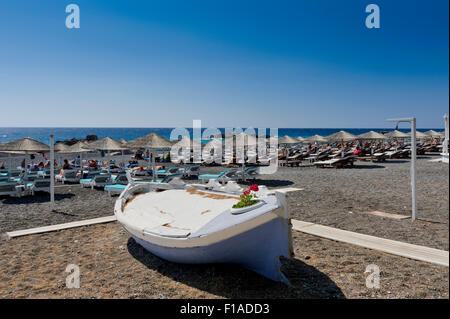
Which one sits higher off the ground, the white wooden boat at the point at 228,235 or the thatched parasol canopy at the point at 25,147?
the thatched parasol canopy at the point at 25,147

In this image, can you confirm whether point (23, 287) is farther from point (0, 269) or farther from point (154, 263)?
point (154, 263)

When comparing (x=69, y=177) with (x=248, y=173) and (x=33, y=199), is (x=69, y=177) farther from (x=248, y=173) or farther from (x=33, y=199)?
(x=248, y=173)

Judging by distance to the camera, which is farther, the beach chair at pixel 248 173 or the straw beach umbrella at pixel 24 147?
the beach chair at pixel 248 173

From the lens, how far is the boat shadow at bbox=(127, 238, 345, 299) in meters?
3.92

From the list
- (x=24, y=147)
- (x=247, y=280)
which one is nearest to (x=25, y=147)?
(x=24, y=147)

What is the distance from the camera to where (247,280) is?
4297mm

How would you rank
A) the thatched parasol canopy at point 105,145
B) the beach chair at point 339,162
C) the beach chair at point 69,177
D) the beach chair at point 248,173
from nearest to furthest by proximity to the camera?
the beach chair at point 248,173 → the beach chair at point 69,177 → the thatched parasol canopy at point 105,145 → the beach chair at point 339,162

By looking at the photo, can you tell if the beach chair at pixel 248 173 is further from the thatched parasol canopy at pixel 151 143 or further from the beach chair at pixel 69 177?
the beach chair at pixel 69 177

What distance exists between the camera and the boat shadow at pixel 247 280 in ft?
12.8

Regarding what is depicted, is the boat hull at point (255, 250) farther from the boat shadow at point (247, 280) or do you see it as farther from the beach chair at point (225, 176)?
the beach chair at point (225, 176)

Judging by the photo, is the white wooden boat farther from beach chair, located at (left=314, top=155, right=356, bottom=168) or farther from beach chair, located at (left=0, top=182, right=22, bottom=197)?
beach chair, located at (left=314, top=155, right=356, bottom=168)

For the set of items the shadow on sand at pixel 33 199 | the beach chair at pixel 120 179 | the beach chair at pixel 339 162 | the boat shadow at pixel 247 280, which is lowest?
the shadow on sand at pixel 33 199

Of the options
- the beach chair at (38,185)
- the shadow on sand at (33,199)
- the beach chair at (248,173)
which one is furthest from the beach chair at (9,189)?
the beach chair at (248,173)

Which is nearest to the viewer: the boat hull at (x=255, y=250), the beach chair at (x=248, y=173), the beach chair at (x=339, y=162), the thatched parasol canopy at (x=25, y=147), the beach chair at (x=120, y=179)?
the boat hull at (x=255, y=250)
